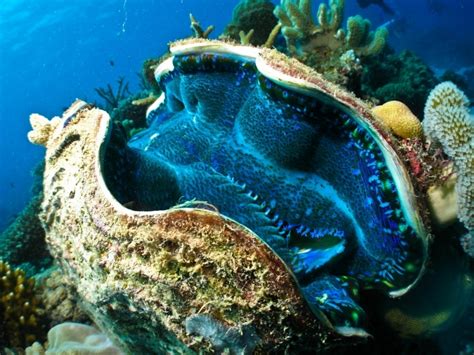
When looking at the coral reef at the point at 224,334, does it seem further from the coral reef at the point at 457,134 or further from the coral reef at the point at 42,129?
the coral reef at the point at 42,129

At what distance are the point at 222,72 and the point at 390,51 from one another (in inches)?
390

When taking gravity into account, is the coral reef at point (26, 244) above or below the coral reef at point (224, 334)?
above

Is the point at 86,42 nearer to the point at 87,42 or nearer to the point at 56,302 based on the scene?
the point at 87,42

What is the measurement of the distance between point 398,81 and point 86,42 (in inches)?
2318

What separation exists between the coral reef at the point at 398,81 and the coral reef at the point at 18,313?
449 centimetres

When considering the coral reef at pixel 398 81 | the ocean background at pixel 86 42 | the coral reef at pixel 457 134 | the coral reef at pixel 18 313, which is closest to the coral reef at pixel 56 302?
the coral reef at pixel 18 313

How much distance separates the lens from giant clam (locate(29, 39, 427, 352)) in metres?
0.98

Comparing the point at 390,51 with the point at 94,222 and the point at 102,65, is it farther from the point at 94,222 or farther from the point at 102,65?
the point at 102,65

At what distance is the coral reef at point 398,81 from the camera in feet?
18.9

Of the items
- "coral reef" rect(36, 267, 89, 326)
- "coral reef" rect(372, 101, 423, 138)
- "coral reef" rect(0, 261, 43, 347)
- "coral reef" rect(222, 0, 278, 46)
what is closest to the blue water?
"coral reef" rect(222, 0, 278, 46)

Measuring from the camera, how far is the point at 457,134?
142 centimetres

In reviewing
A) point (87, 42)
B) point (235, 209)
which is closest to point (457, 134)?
point (235, 209)

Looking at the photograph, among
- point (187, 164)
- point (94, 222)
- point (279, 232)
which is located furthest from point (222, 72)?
point (94, 222)

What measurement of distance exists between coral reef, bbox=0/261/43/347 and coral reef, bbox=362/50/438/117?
14.7 ft
